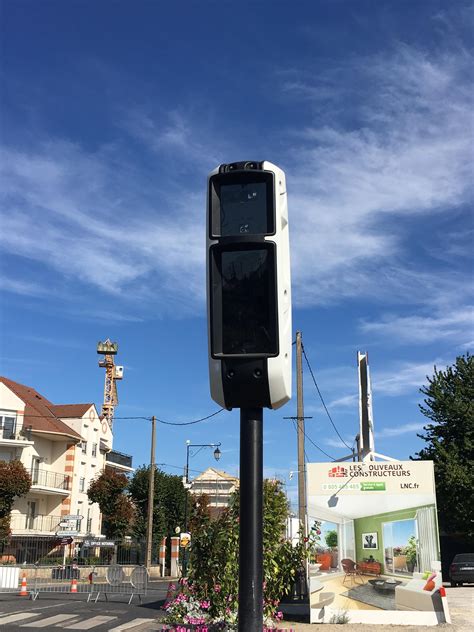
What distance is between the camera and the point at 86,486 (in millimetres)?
49250

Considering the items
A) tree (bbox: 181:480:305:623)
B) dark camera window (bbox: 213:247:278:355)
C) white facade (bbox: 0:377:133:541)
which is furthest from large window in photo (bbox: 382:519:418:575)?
white facade (bbox: 0:377:133:541)

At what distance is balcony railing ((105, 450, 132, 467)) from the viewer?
57.2m

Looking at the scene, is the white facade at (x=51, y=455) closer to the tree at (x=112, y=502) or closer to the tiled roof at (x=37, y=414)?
the tiled roof at (x=37, y=414)

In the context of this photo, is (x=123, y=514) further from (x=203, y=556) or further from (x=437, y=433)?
(x=203, y=556)

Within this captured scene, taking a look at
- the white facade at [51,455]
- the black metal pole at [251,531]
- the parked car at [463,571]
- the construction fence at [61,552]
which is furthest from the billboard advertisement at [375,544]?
the white facade at [51,455]

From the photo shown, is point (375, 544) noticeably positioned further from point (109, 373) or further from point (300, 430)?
point (109, 373)

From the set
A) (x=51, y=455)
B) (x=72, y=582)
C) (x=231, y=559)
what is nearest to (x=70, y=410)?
(x=51, y=455)

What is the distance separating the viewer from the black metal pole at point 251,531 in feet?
8.29

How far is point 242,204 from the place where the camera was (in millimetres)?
2711

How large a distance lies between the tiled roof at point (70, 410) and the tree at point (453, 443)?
25.8m

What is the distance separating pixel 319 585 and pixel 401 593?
172 cm

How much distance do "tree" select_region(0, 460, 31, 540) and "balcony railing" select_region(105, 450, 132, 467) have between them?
17.4 m

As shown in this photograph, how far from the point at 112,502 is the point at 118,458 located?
1254 cm

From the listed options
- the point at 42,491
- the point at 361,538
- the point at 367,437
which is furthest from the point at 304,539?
the point at 42,491
